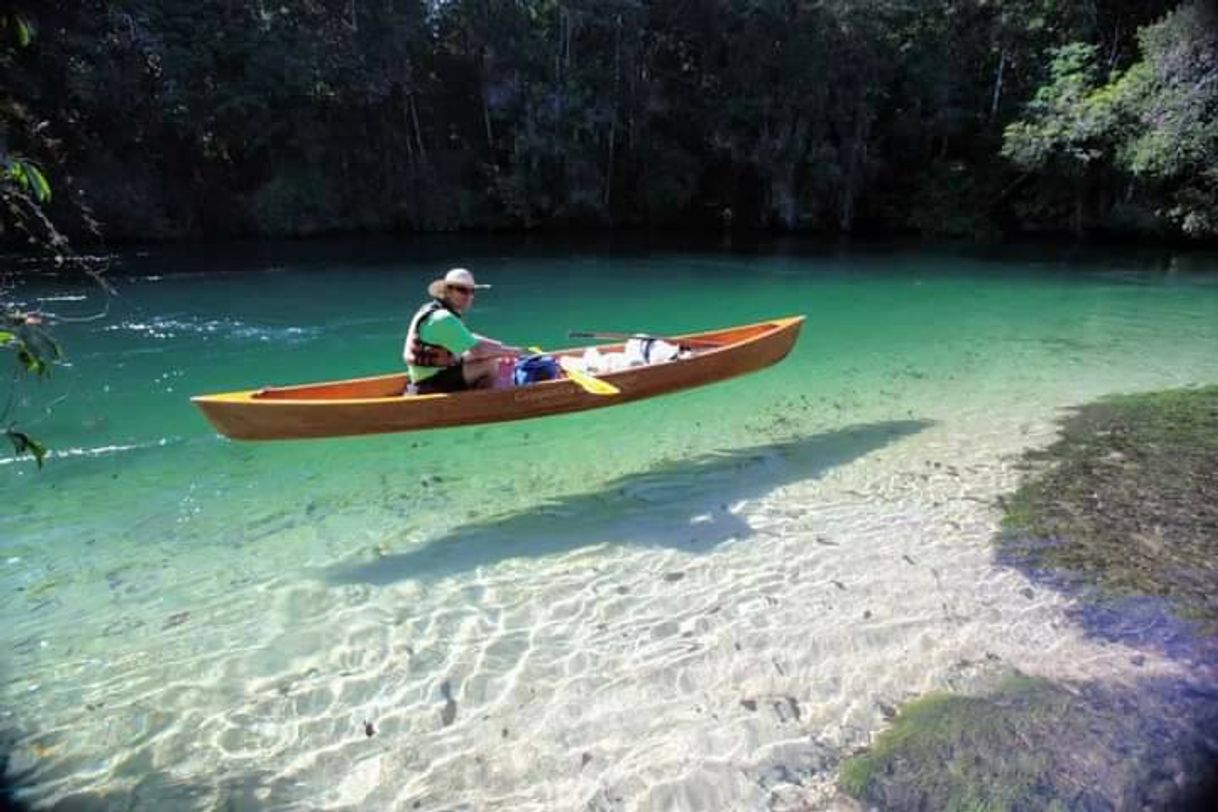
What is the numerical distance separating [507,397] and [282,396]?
5.96ft

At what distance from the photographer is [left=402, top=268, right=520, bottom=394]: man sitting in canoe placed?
6.39 metres

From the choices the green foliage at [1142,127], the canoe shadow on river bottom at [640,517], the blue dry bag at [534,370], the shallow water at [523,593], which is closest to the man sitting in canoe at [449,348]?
the blue dry bag at [534,370]

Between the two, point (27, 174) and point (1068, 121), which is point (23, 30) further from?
point (1068, 121)

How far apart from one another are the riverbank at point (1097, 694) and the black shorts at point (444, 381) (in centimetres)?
432

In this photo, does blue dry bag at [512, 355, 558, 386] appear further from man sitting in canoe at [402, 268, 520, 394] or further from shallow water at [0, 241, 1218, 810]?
shallow water at [0, 241, 1218, 810]

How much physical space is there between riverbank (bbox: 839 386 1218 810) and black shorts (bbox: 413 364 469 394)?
14.2ft

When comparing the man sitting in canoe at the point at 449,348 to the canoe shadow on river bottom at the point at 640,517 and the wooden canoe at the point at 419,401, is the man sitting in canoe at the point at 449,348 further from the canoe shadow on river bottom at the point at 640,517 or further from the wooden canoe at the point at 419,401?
the canoe shadow on river bottom at the point at 640,517

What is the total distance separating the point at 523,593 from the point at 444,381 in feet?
7.89

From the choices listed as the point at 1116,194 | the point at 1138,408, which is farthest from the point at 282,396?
the point at 1116,194

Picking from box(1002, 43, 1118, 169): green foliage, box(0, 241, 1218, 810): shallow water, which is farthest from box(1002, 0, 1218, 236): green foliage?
box(0, 241, 1218, 810): shallow water

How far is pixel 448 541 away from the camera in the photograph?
18.7ft

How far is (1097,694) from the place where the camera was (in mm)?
3730

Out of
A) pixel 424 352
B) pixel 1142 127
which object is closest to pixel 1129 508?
pixel 424 352

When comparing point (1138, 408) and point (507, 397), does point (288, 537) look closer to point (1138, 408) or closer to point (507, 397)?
point (507, 397)
